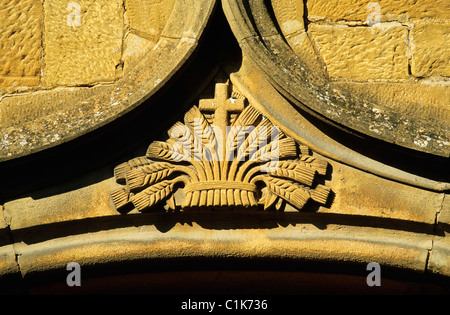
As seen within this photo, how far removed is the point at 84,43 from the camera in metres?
2.45

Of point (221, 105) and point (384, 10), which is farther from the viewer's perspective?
point (384, 10)

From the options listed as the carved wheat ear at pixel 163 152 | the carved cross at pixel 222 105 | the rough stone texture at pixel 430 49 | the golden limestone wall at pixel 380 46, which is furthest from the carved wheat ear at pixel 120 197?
the rough stone texture at pixel 430 49

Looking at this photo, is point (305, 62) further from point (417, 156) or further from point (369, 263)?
point (369, 263)

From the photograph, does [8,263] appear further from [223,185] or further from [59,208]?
[223,185]

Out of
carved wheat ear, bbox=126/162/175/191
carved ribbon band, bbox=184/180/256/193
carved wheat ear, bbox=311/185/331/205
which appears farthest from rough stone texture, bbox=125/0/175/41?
carved wheat ear, bbox=311/185/331/205

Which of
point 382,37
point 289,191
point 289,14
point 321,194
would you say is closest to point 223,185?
point 289,191

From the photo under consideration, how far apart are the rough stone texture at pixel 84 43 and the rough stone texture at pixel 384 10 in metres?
0.74

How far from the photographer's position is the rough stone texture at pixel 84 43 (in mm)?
2422

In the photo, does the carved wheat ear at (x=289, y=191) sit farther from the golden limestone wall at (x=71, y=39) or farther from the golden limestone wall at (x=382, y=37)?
the golden limestone wall at (x=71, y=39)

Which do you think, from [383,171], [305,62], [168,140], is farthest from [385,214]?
[168,140]

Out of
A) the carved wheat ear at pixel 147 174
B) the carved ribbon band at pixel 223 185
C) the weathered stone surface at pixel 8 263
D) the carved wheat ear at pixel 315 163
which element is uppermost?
the carved wheat ear at pixel 315 163

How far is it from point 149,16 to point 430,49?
1.05 m

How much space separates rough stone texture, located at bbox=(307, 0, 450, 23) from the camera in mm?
2428

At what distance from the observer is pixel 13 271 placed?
2.20 m
